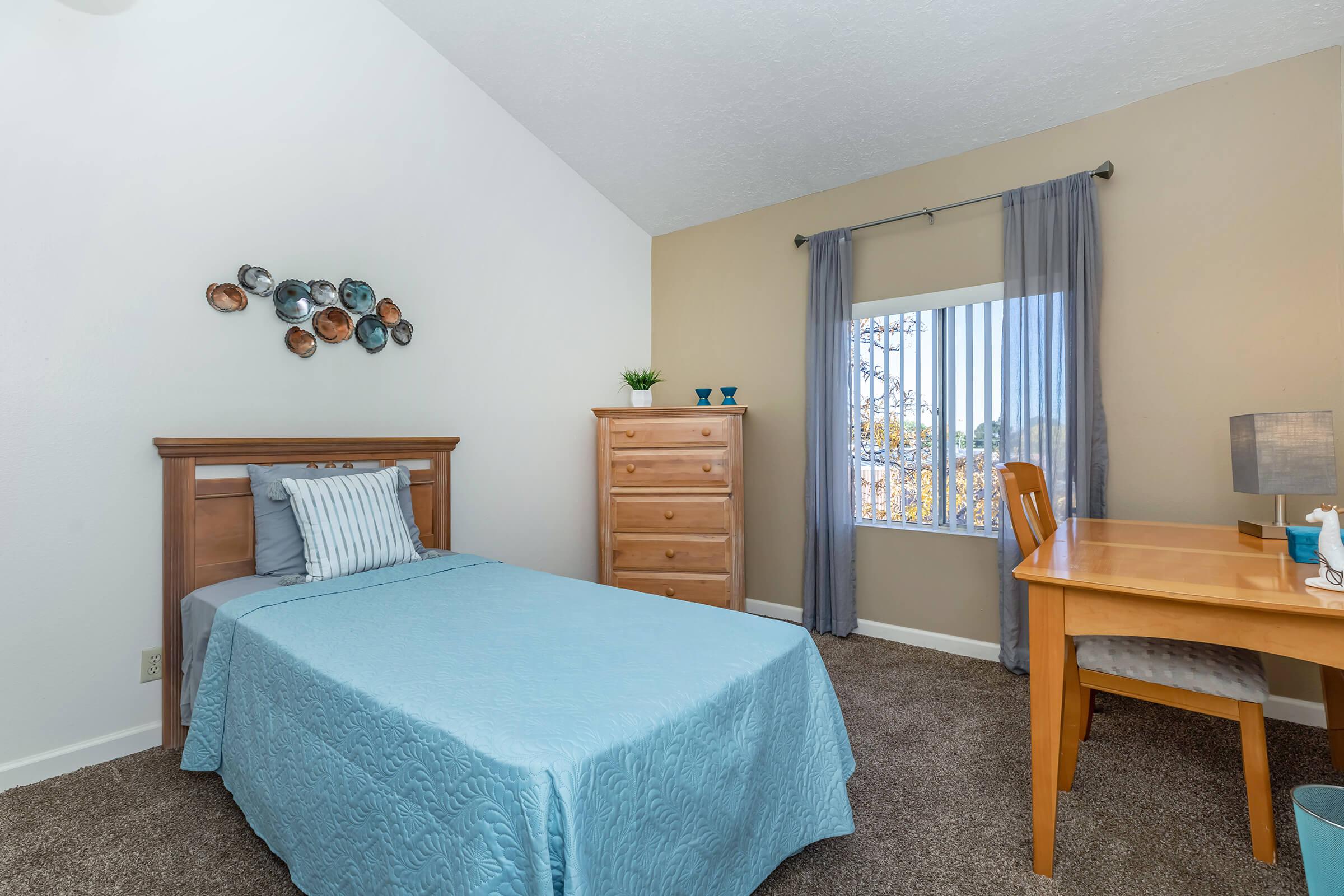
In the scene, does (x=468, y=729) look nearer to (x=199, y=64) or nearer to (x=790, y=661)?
(x=790, y=661)

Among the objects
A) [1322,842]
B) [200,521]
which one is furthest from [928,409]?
[200,521]

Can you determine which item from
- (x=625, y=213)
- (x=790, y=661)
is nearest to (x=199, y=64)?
(x=625, y=213)

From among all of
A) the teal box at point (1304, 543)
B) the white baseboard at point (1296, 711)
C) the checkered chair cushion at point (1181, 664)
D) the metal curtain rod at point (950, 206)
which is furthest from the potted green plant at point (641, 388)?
the white baseboard at point (1296, 711)

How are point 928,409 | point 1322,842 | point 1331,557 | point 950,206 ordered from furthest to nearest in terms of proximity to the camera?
point 928,409 < point 950,206 < point 1331,557 < point 1322,842

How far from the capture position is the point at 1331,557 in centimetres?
135

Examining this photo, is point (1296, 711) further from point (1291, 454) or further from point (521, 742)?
point (521, 742)

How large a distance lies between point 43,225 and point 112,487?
874mm

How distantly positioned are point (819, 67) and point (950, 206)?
0.96 m

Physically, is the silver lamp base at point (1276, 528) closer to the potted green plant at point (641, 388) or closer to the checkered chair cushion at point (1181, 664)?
the checkered chair cushion at point (1181, 664)

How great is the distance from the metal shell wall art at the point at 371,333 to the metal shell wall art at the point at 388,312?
0.06ft

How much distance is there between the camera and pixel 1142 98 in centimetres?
266

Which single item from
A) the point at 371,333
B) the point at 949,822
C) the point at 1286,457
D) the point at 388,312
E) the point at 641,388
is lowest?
the point at 949,822

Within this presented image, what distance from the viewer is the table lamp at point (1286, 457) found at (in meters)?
1.89

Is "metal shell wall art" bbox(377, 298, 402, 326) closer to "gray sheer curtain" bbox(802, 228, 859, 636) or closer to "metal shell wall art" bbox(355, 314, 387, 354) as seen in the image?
"metal shell wall art" bbox(355, 314, 387, 354)
